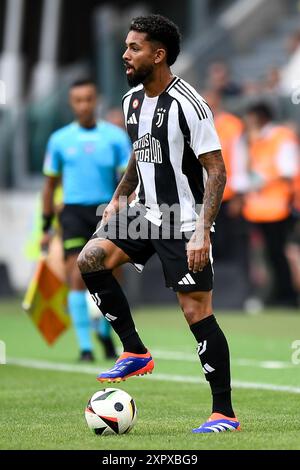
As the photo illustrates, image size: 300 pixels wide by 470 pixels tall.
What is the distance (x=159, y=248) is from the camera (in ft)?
24.9

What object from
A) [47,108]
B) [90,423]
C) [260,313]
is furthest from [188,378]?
[47,108]

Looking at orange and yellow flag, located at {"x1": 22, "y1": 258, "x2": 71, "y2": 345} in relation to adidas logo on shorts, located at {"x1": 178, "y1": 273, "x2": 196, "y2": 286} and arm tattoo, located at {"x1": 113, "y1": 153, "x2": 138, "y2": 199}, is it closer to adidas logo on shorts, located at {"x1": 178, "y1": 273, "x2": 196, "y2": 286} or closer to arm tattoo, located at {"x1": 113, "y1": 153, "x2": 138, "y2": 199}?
arm tattoo, located at {"x1": 113, "y1": 153, "x2": 138, "y2": 199}

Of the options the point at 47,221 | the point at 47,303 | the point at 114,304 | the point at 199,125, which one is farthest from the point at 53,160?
the point at 199,125

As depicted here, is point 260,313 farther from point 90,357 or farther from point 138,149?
point 138,149

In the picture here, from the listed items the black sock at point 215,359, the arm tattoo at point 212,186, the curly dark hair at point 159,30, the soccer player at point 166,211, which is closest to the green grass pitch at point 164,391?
the black sock at point 215,359

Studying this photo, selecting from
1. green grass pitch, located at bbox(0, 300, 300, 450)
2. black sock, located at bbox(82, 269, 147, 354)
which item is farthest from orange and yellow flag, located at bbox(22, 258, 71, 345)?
black sock, located at bbox(82, 269, 147, 354)

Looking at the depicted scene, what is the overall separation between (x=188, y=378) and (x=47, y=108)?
1159 cm

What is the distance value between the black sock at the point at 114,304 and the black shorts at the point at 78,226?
4120mm

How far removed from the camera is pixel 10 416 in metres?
8.23

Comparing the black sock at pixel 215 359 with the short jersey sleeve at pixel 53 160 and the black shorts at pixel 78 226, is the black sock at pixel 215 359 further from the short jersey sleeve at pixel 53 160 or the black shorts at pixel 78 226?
the short jersey sleeve at pixel 53 160

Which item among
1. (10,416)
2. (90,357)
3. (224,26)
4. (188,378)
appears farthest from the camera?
(224,26)

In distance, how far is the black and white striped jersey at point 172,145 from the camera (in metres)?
7.38

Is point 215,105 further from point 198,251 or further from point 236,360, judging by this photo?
point 198,251

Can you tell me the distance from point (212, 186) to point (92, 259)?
823 mm
